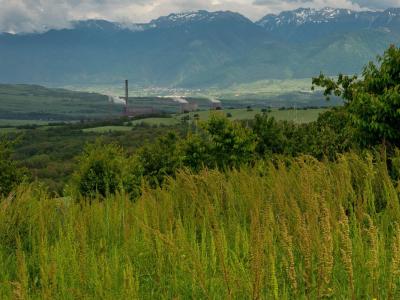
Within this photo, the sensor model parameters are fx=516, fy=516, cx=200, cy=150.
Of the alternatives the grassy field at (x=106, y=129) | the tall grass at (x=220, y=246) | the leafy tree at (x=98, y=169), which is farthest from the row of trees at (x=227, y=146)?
the grassy field at (x=106, y=129)

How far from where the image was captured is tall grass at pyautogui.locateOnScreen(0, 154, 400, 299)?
13.8ft

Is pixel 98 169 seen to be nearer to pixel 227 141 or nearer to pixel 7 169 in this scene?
pixel 7 169

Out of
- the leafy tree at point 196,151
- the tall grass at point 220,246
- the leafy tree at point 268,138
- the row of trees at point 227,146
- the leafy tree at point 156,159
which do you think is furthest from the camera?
the leafy tree at point 156,159

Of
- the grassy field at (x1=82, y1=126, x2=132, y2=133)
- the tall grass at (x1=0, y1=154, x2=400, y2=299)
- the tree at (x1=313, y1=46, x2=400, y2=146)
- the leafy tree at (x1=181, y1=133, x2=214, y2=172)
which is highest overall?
the tree at (x1=313, y1=46, x2=400, y2=146)

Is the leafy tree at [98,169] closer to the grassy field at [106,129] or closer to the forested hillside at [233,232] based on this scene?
the forested hillside at [233,232]

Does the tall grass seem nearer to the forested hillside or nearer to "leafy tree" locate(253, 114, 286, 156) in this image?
the forested hillside

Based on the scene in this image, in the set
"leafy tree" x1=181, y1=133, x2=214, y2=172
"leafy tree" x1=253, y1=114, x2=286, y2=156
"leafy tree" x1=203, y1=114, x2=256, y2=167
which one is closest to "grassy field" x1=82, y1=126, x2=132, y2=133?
"leafy tree" x1=253, y1=114, x2=286, y2=156

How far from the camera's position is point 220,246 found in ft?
13.6

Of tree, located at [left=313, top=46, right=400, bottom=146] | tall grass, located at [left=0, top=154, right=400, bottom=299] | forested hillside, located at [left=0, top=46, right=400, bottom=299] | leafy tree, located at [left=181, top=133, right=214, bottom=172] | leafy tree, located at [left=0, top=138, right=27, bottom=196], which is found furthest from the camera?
leafy tree, located at [left=181, top=133, right=214, bottom=172]

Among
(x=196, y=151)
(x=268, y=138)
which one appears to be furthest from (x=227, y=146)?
(x=268, y=138)

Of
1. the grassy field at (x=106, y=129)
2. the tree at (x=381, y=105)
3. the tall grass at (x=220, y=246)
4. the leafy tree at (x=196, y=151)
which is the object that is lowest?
the grassy field at (x=106, y=129)

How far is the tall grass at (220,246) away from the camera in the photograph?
4219 mm

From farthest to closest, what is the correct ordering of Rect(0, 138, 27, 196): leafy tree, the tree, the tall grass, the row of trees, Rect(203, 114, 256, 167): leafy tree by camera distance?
Rect(203, 114, 256, 167): leafy tree, Rect(0, 138, 27, 196): leafy tree, the row of trees, the tree, the tall grass

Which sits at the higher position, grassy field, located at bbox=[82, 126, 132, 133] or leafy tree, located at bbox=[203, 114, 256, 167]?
leafy tree, located at bbox=[203, 114, 256, 167]
